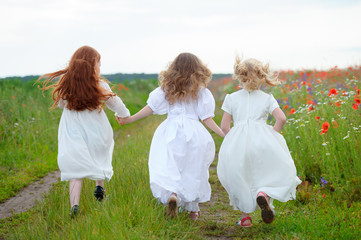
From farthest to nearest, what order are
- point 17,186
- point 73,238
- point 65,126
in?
1. point 17,186
2. point 65,126
3. point 73,238

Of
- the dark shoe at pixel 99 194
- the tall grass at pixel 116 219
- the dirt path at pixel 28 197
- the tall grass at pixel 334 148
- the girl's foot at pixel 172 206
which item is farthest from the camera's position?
the dirt path at pixel 28 197

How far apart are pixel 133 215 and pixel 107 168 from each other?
2.99ft

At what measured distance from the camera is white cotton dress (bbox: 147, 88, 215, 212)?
393 cm

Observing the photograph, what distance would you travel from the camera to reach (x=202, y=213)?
463cm

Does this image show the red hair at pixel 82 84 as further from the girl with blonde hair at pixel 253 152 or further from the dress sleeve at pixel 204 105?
the girl with blonde hair at pixel 253 152

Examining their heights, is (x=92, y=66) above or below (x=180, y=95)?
above

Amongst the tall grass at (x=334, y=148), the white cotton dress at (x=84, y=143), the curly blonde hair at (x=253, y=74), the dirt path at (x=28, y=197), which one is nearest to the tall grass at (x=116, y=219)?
the white cotton dress at (x=84, y=143)

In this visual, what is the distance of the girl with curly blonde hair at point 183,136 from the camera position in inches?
155

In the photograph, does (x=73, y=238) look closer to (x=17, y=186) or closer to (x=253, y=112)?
(x=253, y=112)

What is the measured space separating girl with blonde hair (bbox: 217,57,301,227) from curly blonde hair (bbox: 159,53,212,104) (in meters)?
0.37

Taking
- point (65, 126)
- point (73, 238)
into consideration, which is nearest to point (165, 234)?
point (73, 238)

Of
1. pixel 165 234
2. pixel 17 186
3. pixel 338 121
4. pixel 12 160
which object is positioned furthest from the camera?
pixel 12 160

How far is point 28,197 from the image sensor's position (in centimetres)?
568

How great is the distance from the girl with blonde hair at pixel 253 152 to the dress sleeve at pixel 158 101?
656 mm
